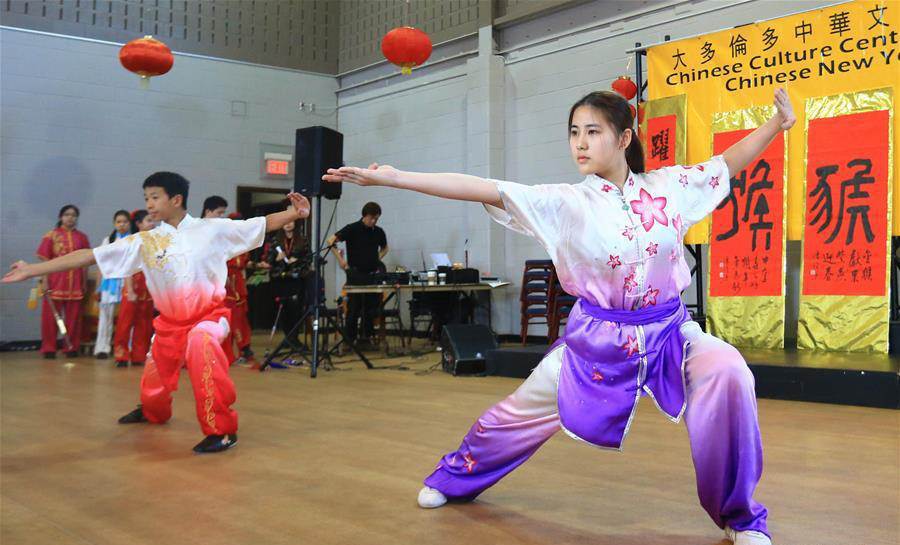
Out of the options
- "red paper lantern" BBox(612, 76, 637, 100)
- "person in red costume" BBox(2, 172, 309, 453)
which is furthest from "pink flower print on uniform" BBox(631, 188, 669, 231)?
"red paper lantern" BBox(612, 76, 637, 100)

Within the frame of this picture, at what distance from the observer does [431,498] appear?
217cm

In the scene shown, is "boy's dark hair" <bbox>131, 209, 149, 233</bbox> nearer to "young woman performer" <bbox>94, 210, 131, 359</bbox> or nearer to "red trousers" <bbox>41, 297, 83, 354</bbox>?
"young woman performer" <bbox>94, 210, 131, 359</bbox>

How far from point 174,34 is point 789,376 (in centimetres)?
766

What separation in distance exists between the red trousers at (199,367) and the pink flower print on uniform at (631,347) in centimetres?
180

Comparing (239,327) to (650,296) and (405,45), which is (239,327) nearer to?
(405,45)

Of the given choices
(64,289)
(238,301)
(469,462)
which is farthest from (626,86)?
(64,289)

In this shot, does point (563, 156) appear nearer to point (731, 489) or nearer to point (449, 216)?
point (449, 216)

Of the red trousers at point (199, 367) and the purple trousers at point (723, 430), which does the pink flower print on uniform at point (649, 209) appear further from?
the red trousers at point (199, 367)

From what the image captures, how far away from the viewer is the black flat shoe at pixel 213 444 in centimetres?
301

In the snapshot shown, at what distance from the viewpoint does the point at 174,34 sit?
28.9 feet

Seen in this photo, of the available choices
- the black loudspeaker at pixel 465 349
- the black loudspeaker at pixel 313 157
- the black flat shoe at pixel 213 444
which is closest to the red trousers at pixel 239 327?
the black loudspeaker at pixel 313 157

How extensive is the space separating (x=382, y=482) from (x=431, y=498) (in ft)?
1.16

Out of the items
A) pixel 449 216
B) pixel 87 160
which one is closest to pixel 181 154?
pixel 87 160

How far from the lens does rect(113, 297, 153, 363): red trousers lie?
21.0 feet
